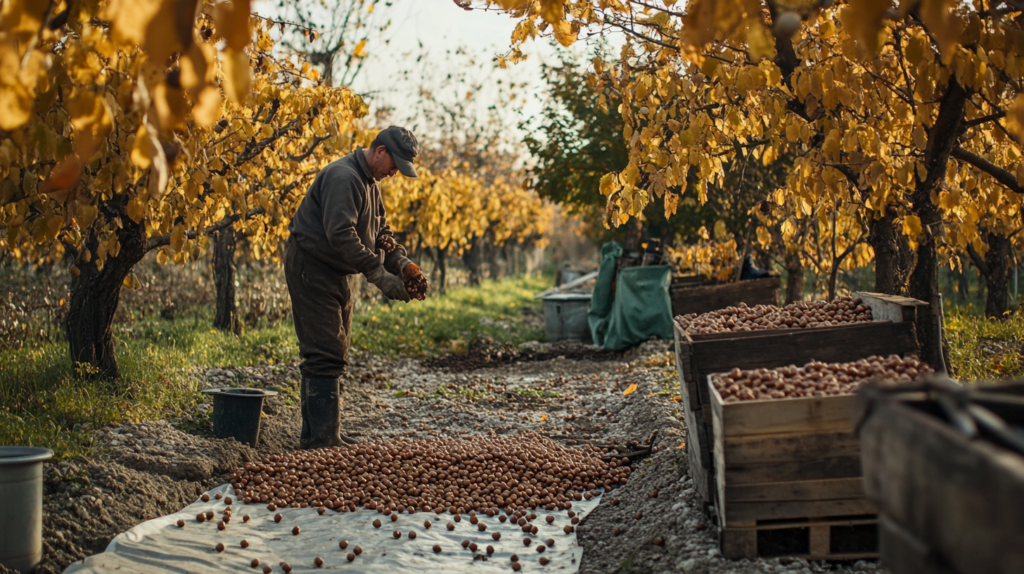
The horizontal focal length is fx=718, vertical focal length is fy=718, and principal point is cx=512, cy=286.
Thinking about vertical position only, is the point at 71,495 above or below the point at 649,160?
below

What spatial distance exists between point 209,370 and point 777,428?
17.6 ft

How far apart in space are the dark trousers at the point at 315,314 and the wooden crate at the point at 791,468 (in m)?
2.86

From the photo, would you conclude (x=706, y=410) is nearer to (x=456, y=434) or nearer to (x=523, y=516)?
(x=523, y=516)

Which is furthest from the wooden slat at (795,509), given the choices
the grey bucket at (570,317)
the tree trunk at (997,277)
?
the tree trunk at (997,277)

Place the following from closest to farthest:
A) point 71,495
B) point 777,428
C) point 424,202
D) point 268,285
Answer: point 777,428 → point 71,495 → point 268,285 → point 424,202

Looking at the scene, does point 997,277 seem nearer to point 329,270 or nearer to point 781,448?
point 781,448


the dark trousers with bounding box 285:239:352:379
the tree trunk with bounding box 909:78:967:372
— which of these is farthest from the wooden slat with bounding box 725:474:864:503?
the dark trousers with bounding box 285:239:352:379

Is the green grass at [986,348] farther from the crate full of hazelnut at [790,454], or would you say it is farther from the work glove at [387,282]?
the work glove at [387,282]

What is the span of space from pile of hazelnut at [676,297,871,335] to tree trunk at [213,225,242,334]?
6.51 meters

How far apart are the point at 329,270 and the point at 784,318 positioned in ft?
9.48

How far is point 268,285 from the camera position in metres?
11.2

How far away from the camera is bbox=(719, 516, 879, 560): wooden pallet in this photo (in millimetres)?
2725

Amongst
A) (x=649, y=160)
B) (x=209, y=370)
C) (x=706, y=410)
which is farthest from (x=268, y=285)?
(x=706, y=410)

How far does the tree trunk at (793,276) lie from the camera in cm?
909
